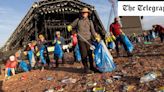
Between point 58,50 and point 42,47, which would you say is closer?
point 58,50

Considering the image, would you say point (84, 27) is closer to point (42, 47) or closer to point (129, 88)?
point (129, 88)

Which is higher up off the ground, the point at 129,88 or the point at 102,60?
the point at 102,60

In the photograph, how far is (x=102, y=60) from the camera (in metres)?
10.6

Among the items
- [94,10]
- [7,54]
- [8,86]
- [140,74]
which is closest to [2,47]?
[7,54]

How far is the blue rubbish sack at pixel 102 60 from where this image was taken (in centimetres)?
1059

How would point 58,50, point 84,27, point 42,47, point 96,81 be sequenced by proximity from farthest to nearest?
1. point 42,47
2. point 58,50
3. point 84,27
4. point 96,81

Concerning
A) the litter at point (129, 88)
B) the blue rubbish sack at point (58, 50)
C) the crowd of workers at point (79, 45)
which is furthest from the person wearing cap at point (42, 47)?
the litter at point (129, 88)

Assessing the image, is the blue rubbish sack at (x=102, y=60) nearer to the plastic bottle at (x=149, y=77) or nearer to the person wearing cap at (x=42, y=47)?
the plastic bottle at (x=149, y=77)

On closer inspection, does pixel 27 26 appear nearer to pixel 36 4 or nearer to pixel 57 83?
pixel 36 4

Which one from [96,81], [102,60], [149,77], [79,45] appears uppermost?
[79,45]

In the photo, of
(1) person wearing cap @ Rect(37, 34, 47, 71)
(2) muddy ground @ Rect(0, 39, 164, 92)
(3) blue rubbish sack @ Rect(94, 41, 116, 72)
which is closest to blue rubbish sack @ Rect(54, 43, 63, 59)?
(1) person wearing cap @ Rect(37, 34, 47, 71)

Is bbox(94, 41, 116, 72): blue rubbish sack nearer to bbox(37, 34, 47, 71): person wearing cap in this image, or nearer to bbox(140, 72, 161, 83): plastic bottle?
bbox(140, 72, 161, 83): plastic bottle

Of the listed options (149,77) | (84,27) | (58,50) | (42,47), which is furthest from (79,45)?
(42,47)

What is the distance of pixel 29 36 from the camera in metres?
26.8
